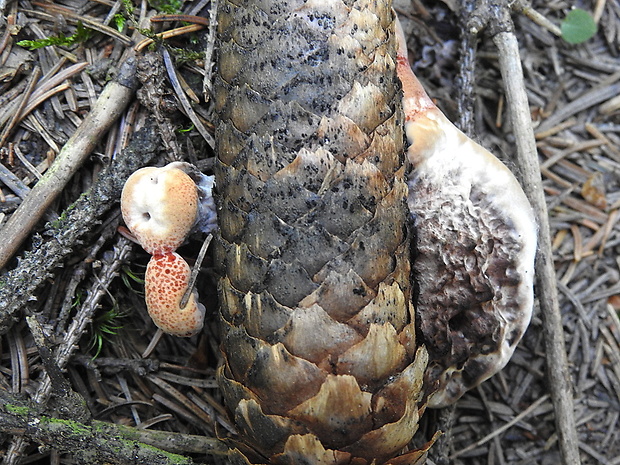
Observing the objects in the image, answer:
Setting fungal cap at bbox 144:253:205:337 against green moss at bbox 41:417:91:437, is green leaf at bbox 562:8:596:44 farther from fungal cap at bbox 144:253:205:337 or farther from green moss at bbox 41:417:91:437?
green moss at bbox 41:417:91:437

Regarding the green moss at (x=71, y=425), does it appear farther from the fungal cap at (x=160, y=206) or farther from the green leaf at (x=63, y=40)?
the green leaf at (x=63, y=40)

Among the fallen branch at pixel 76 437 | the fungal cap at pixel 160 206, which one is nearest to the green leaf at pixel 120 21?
the fungal cap at pixel 160 206

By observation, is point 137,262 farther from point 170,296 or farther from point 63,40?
point 63,40

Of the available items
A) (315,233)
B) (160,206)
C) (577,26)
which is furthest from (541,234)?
(160,206)

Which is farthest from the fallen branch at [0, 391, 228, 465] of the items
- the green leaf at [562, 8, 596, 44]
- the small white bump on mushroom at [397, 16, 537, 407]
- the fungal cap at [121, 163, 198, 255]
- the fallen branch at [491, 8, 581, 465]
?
the green leaf at [562, 8, 596, 44]

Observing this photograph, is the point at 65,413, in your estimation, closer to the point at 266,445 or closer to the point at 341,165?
the point at 266,445

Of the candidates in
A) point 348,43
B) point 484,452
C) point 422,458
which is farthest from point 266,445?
point 484,452
